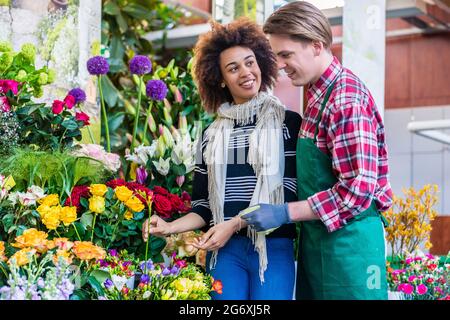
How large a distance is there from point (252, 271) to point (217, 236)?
0.55 ft

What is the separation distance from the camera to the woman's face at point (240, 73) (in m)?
2.13

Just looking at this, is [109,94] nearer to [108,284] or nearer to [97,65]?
[97,65]

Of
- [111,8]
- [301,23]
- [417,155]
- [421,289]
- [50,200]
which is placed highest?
[111,8]

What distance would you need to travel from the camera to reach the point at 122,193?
6.66ft

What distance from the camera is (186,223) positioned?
209 centimetres

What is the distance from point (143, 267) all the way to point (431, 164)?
5.66 metres

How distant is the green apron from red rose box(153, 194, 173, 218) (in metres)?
0.46

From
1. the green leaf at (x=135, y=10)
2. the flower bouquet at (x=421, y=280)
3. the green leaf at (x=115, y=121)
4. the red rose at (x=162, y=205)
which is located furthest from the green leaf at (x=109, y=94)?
the red rose at (x=162, y=205)

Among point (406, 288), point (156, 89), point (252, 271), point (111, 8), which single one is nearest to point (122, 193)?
point (252, 271)

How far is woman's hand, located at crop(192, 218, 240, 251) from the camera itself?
1.87 metres

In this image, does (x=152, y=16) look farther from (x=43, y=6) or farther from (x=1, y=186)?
(x=1, y=186)

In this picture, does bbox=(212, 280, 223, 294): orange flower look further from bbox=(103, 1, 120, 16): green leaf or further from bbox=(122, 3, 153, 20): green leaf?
bbox=(122, 3, 153, 20): green leaf

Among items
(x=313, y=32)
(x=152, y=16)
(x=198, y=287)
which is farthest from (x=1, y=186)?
(x=152, y=16)

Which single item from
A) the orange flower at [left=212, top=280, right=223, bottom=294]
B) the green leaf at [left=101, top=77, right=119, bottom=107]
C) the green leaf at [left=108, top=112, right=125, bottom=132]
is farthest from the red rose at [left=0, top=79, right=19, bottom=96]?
the green leaf at [left=101, top=77, right=119, bottom=107]
